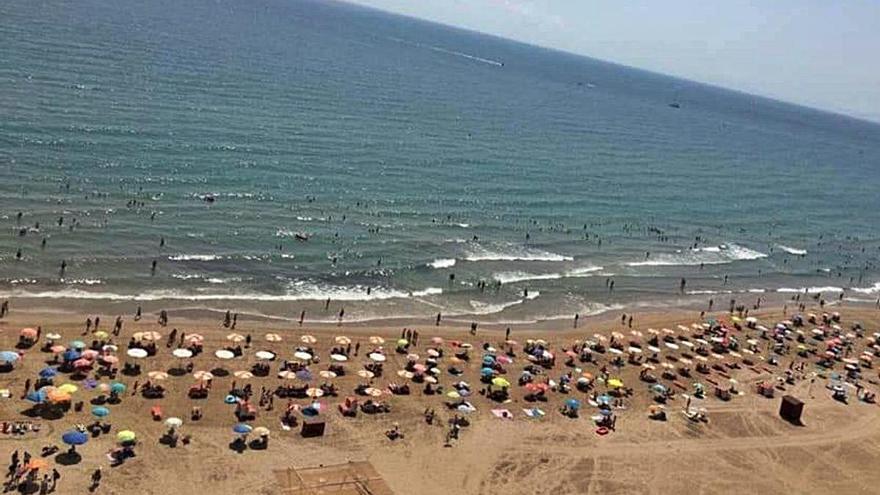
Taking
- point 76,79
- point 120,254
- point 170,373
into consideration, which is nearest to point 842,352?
point 170,373

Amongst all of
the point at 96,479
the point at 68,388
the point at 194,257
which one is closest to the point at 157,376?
the point at 68,388

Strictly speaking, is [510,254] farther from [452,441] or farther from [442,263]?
[452,441]

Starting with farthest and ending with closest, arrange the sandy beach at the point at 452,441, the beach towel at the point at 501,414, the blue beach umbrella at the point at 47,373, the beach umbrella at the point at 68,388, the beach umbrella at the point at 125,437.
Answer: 1. the beach towel at the point at 501,414
2. the blue beach umbrella at the point at 47,373
3. the beach umbrella at the point at 68,388
4. the sandy beach at the point at 452,441
5. the beach umbrella at the point at 125,437

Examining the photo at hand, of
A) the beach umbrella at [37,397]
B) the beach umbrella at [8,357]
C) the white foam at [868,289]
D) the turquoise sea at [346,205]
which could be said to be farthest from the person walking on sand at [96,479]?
the white foam at [868,289]

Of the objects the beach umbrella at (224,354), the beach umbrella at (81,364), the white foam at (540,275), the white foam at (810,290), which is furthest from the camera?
the white foam at (810,290)

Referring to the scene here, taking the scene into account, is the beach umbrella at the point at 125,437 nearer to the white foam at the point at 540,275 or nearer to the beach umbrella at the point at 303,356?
the beach umbrella at the point at 303,356

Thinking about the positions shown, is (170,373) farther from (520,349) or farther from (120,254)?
(520,349)
